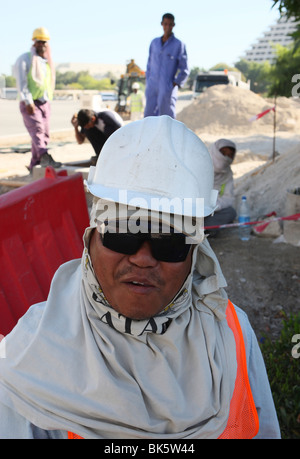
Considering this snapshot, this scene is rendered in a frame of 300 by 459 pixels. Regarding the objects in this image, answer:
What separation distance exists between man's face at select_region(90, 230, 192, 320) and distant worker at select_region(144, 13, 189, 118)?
285 inches

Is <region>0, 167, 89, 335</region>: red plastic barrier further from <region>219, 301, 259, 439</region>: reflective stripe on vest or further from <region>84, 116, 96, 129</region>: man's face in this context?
<region>84, 116, 96, 129</region>: man's face

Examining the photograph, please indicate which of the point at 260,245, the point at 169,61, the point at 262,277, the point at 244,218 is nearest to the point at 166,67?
the point at 169,61

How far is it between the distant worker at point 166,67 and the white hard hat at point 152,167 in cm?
700

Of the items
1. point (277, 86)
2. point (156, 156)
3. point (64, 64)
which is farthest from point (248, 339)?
point (64, 64)

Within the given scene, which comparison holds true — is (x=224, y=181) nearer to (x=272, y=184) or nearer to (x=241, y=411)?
(x=272, y=184)

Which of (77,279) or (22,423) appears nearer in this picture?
(22,423)

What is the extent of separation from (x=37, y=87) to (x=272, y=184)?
435 cm

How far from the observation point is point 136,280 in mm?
1507

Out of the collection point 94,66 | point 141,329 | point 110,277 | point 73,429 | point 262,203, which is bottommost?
point 262,203

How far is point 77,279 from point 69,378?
38 centimetres

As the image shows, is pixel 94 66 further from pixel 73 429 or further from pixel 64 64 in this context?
pixel 73 429

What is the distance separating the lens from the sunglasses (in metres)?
1.51

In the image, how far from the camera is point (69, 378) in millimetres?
1499
